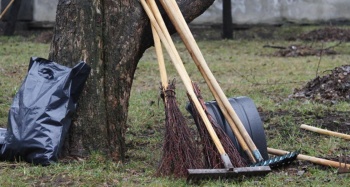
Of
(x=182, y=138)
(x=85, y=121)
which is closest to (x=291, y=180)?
(x=182, y=138)

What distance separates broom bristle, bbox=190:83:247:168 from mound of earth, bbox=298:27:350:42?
40.3ft

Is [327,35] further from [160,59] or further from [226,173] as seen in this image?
[226,173]

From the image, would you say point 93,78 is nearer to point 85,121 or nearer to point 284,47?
point 85,121

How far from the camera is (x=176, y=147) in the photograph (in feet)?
18.2

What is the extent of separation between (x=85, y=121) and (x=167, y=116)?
0.71 meters

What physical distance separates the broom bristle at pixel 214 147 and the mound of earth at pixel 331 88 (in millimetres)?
3670

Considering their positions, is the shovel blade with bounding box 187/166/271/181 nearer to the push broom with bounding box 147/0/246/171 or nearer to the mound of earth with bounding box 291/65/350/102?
the push broom with bounding box 147/0/246/171

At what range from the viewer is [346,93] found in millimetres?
9211

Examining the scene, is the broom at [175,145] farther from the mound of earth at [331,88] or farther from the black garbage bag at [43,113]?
the mound of earth at [331,88]

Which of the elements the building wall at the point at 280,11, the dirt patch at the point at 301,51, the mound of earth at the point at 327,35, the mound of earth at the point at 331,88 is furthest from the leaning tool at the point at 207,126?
the building wall at the point at 280,11

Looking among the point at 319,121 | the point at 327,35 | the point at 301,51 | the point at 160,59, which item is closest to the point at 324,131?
the point at 319,121

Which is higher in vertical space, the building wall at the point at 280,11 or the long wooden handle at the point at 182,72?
the building wall at the point at 280,11

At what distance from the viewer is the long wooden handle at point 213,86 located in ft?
18.9

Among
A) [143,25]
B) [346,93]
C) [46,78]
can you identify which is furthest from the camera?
[346,93]
